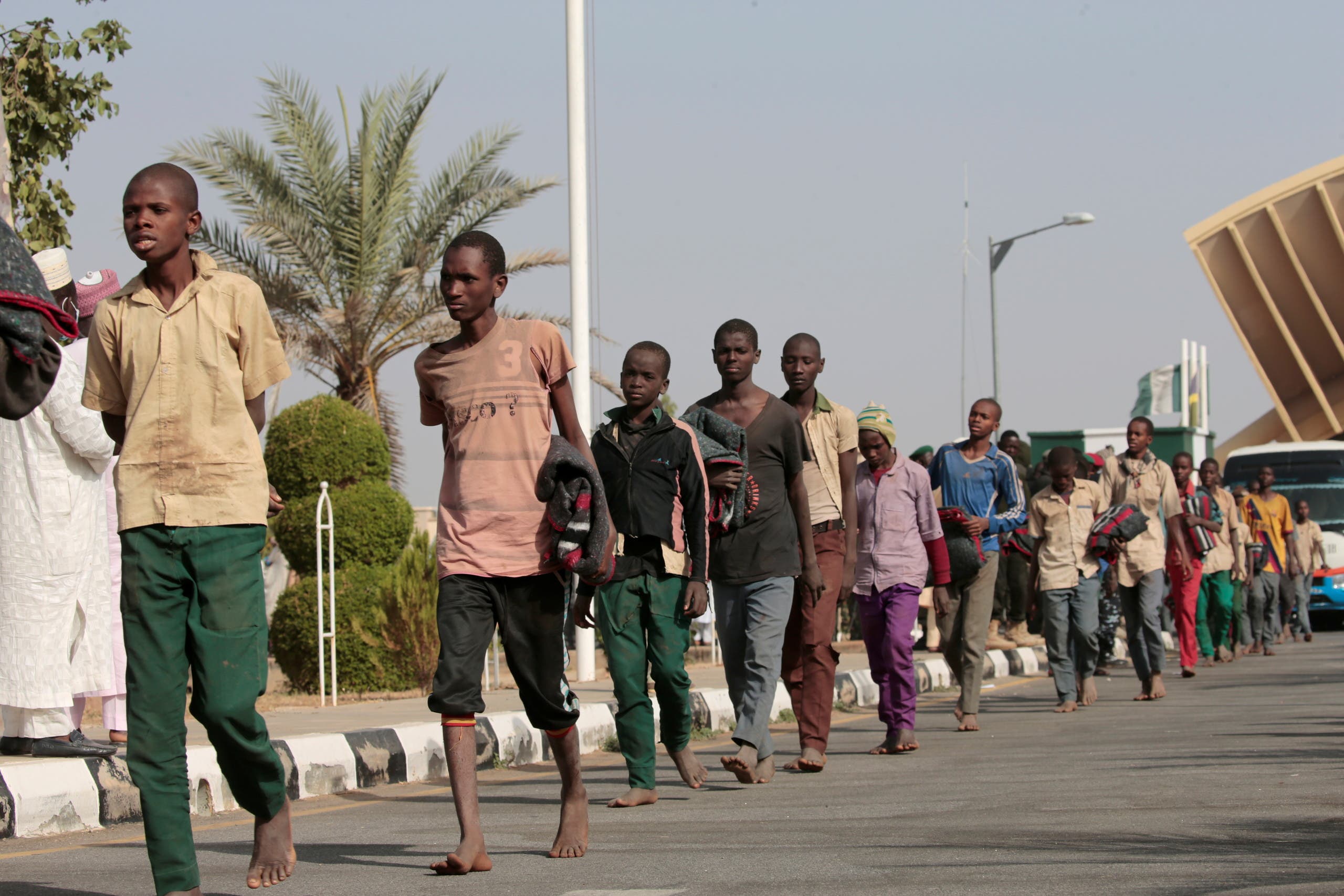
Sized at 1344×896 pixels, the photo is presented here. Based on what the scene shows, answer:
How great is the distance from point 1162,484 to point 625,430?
760cm

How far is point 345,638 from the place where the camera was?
1470 cm

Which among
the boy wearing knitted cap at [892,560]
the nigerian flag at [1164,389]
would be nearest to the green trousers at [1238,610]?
the boy wearing knitted cap at [892,560]

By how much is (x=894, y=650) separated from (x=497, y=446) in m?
4.39

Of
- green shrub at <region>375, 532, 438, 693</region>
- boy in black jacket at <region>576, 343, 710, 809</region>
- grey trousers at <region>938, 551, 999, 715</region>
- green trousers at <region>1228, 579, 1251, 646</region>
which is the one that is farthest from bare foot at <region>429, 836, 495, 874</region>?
green trousers at <region>1228, 579, 1251, 646</region>

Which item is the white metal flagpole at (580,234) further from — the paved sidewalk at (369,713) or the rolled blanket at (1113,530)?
the rolled blanket at (1113,530)

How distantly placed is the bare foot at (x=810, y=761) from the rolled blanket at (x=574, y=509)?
3110mm

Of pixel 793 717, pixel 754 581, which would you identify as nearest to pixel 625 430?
pixel 754 581

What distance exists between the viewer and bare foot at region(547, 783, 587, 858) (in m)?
5.53

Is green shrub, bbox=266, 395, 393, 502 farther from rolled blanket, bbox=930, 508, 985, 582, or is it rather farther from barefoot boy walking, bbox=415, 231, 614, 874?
barefoot boy walking, bbox=415, 231, 614, 874

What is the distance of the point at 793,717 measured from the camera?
478 inches

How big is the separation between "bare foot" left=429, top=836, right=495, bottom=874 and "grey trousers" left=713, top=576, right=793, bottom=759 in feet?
7.96

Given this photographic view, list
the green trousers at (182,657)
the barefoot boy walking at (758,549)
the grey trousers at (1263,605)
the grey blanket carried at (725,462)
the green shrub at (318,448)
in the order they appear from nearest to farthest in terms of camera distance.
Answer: the green trousers at (182,657)
the grey blanket carried at (725,462)
the barefoot boy walking at (758,549)
the green shrub at (318,448)
the grey trousers at (1263,605)

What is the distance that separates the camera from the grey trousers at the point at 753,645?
7.60m

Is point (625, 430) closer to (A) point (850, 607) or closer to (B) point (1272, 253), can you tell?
(A) point (850, 607)
